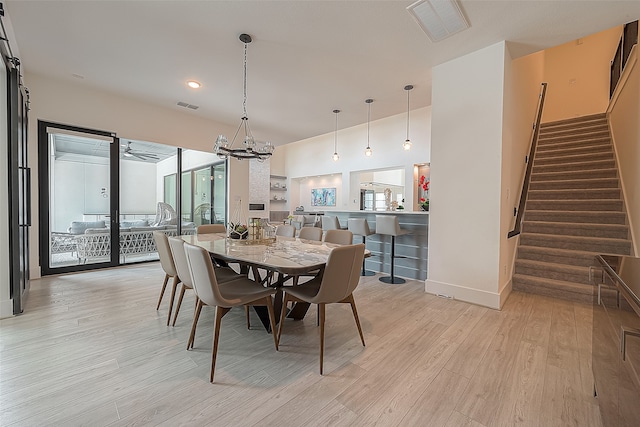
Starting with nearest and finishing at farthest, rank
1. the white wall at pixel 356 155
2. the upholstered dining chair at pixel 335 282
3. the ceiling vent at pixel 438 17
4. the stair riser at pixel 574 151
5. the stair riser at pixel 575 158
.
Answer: the upholstered dining chair at pixel 335 282 → the ceiling vent at pixel 438 17 → the stair riser at pixel 575 158 → the stair riser at pixel 574 151 → the white wall at pixel 356 155

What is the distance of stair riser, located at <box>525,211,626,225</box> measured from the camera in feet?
12.3

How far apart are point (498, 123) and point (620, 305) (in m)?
2.42

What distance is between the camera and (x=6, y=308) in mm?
2637

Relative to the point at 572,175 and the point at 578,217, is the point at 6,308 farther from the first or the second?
the point at 572,175

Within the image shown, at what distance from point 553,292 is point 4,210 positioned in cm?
610

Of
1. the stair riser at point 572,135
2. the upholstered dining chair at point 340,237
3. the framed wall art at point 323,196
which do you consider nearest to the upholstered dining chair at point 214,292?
the upholstered dining chair at point 340,237

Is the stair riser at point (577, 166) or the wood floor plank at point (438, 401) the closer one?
the wood floor plank at point (438, 401)

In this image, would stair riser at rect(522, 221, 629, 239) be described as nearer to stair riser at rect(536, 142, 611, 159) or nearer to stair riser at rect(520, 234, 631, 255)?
stair riser at rect(520, 234, 631, 255)

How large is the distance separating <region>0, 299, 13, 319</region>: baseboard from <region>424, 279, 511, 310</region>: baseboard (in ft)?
15.0

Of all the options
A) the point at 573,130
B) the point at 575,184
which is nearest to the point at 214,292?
the point at 575,184

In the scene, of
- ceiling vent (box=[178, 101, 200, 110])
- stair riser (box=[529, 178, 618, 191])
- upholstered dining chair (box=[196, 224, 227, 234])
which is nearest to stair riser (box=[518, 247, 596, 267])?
stair riser (box=[529, 178, 618, 191])

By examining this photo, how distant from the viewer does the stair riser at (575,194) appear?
4059 mm

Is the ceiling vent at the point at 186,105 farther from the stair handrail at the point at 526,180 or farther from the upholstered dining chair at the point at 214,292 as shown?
the stair handrail at the point at 526,180

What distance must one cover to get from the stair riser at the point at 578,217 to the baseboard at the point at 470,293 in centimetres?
160
